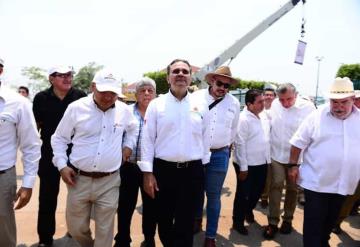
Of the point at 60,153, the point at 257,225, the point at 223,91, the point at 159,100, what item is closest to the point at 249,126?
the point at 223,91

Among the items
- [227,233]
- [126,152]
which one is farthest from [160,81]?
[126,152]

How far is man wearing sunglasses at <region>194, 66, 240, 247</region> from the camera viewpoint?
423 cm

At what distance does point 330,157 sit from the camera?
3.54 m

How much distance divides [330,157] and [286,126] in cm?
142

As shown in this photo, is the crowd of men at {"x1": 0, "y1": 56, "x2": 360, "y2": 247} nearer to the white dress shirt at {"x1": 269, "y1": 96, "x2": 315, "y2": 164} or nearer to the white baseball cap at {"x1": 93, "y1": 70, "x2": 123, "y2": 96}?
the white baseball cap at {"x1": 93, "y1": 70, "x2": 123, "y2": 96}

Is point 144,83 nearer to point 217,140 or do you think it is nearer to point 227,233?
point 217,140

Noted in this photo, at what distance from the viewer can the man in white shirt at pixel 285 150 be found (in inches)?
190

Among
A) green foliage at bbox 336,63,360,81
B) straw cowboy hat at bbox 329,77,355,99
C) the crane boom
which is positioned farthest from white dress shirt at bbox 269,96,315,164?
green foliage at bbox 336,63,360,81

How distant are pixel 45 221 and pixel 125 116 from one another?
1597mm

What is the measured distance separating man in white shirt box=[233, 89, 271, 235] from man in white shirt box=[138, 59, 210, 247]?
4.29ft

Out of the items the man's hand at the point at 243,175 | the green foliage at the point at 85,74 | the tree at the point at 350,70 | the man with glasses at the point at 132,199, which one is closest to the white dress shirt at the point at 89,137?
the man with glasses at the point at 132,199

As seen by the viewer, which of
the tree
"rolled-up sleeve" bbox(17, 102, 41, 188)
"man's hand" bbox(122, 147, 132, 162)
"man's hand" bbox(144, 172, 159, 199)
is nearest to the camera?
"rolled-up sleeve" bbox(17, 102, 41, 188)

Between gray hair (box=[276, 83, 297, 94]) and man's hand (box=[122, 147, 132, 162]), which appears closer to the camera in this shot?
man's hand (box=[122, 147, 132, 162])

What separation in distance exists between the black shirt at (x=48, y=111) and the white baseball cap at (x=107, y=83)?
1.08 m
